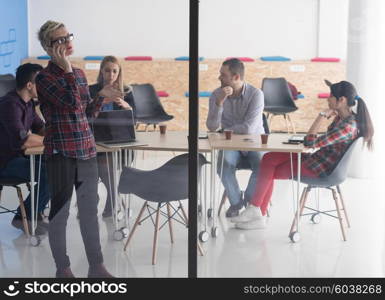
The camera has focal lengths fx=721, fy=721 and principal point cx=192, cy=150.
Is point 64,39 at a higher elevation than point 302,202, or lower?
higher

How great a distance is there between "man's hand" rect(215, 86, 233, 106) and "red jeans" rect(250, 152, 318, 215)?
457 millimetres

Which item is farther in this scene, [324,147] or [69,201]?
[324,147]

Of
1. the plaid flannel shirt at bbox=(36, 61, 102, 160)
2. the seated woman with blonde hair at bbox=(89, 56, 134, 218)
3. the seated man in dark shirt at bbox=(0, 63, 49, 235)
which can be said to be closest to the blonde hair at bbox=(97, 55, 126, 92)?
the seated woman with blonde hair at bbox=(89, 56, 134, 218)

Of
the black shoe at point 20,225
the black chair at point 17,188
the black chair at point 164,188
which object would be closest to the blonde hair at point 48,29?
the black chair at point 17,188

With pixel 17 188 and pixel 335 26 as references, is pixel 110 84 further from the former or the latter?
pixel 335 26

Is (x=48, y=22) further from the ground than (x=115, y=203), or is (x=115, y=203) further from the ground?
(x=48, y=22)

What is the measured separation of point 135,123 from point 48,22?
821 mm

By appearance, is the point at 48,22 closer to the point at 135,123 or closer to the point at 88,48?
the point at 88,48

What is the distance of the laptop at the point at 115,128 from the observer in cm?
445

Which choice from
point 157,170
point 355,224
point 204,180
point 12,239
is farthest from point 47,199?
point 355,224

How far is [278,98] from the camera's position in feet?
15.1

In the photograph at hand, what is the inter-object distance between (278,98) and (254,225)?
0.84m

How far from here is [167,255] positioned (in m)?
4.69

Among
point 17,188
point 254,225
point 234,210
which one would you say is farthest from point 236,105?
point 17,188
